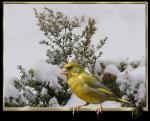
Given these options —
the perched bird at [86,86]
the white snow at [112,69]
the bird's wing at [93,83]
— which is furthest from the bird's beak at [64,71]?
the white snow at [112,69]

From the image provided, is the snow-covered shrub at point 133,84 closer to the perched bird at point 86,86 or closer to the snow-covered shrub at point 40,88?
the perched bird at point 86,86

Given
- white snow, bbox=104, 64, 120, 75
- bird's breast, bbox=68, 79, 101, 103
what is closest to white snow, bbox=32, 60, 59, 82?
bird's breast, bbox=68, 79, 101, 103

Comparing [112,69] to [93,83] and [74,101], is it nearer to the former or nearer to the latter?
[93,83]

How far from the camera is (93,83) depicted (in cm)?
303

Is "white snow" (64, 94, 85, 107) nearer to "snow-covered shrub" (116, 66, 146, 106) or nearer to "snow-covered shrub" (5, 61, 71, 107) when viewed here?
"snow-covered shrub" (5, 61, 71, 107)

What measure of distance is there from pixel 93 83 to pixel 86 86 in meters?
0.05

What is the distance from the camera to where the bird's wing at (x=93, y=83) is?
3025mm

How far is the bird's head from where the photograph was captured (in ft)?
9.96

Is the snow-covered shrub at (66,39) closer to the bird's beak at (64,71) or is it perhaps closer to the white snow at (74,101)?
the bird's beak at (64,71)

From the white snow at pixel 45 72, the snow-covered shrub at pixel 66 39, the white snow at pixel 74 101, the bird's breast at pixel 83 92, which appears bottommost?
the white snow at pixel 74 101

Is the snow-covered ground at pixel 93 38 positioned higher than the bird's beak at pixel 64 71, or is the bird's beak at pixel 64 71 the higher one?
the snow-covered ground at pixel 93 38

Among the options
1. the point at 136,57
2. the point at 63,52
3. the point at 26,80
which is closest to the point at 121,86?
the point at 136,57

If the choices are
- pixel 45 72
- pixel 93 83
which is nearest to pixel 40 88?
pixel 45 72
